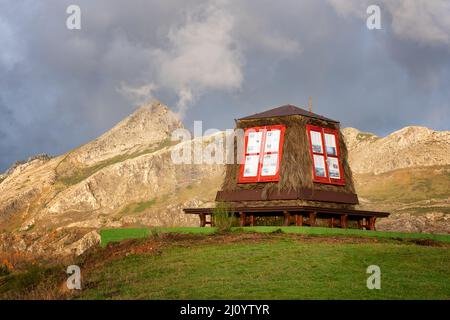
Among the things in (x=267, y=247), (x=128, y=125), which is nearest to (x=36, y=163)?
(x=128, y=125)

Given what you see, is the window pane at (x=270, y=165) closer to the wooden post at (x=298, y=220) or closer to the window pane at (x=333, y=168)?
the wooden post at (x=298, y=220)

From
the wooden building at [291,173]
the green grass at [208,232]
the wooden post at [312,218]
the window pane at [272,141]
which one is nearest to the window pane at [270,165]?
the wooden building at [291,173]

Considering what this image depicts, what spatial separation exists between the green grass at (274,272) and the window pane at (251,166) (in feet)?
27.7

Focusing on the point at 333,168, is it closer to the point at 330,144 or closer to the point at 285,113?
the point at 330,144

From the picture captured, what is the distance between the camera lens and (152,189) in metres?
147

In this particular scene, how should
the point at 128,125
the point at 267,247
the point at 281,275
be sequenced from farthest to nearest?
the point at 128,125, the point at 267,247, the point at 281,275

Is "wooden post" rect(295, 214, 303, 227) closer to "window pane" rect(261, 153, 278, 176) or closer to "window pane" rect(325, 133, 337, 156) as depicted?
"window pane" rect(261, 153, 278, 176)

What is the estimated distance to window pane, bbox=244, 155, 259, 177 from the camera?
32.4m

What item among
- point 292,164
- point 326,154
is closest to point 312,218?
point 292,164

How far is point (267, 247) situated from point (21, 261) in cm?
1857

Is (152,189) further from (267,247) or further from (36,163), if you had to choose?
(267,247)

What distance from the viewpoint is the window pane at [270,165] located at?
3161 cm

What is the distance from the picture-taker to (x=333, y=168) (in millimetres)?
32844

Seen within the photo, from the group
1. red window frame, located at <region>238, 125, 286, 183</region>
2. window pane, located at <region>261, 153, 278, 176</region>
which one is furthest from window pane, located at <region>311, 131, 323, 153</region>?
window pane, located at <region>261, 153, 278, 176</region>
